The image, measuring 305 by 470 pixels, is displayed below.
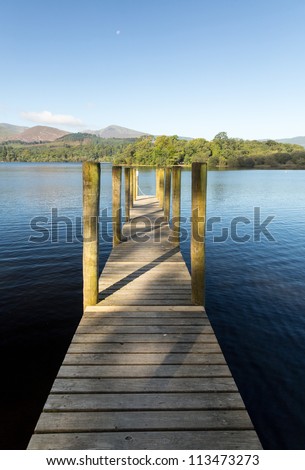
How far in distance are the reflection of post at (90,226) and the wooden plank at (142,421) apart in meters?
3.12

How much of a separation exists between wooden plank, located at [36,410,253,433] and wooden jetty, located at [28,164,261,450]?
0.01m

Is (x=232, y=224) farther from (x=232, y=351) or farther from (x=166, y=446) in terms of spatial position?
(x=166, y=446)

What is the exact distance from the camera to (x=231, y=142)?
15112cm

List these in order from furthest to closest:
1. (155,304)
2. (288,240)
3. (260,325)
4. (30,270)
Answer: (288,240) < (30,270) < (260,325) < (155,304)

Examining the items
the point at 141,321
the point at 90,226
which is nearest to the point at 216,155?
the point at 90,226

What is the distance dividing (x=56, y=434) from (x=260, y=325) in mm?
6718

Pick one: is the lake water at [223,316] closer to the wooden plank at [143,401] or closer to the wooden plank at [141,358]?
the wooden plank at [141,358]

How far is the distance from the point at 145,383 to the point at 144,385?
1.5 inches

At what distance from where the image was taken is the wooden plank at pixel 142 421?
3.51 meters

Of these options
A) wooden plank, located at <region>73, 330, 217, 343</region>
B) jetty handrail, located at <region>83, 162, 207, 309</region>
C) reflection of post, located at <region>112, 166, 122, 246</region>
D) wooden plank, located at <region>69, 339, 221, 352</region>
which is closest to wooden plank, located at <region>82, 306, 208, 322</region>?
jetty handrail, located at <region>83, 162, 207, 309</region>

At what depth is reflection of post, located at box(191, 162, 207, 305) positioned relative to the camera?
6.63 meters

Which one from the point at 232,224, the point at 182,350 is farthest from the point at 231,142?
the point at 182,350

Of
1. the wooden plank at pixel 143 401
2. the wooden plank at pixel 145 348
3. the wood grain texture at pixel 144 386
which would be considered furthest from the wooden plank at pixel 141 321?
the wooden plank at pixel 143 401

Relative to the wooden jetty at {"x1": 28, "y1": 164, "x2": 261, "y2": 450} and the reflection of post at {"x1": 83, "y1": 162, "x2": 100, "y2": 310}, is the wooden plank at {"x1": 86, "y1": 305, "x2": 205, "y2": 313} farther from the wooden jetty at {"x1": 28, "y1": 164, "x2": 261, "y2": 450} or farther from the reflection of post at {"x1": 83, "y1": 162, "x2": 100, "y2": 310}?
the reflection of post at {"x1": 83, "y1": 162, "x2": 100, "y2": 310}
